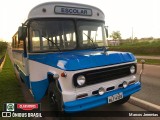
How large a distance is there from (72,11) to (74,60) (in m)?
2.08

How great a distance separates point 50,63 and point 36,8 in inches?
64.7

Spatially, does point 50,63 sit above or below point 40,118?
above

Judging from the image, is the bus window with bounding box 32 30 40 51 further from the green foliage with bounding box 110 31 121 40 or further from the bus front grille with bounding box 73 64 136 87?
the green foliage with bounding box 110 31 121 40

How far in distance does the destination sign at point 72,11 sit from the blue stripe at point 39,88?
6.50ft

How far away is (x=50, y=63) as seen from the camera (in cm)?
516

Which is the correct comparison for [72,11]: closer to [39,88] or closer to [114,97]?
[39,88]

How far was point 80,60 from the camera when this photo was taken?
184 inches

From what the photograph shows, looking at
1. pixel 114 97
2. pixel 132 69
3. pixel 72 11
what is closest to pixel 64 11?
pixel 72 11

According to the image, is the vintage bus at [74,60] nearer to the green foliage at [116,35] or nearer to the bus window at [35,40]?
the bus window at [35,40]

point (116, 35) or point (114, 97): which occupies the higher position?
point (116, 35)

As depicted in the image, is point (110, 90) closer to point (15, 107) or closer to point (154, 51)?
point (15, 107)

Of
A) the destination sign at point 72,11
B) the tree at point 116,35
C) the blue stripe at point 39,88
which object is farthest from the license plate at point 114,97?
the tree at point 116,35

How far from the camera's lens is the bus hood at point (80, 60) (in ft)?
15.0

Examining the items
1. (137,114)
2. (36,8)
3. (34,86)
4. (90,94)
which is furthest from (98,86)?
(36,8)
